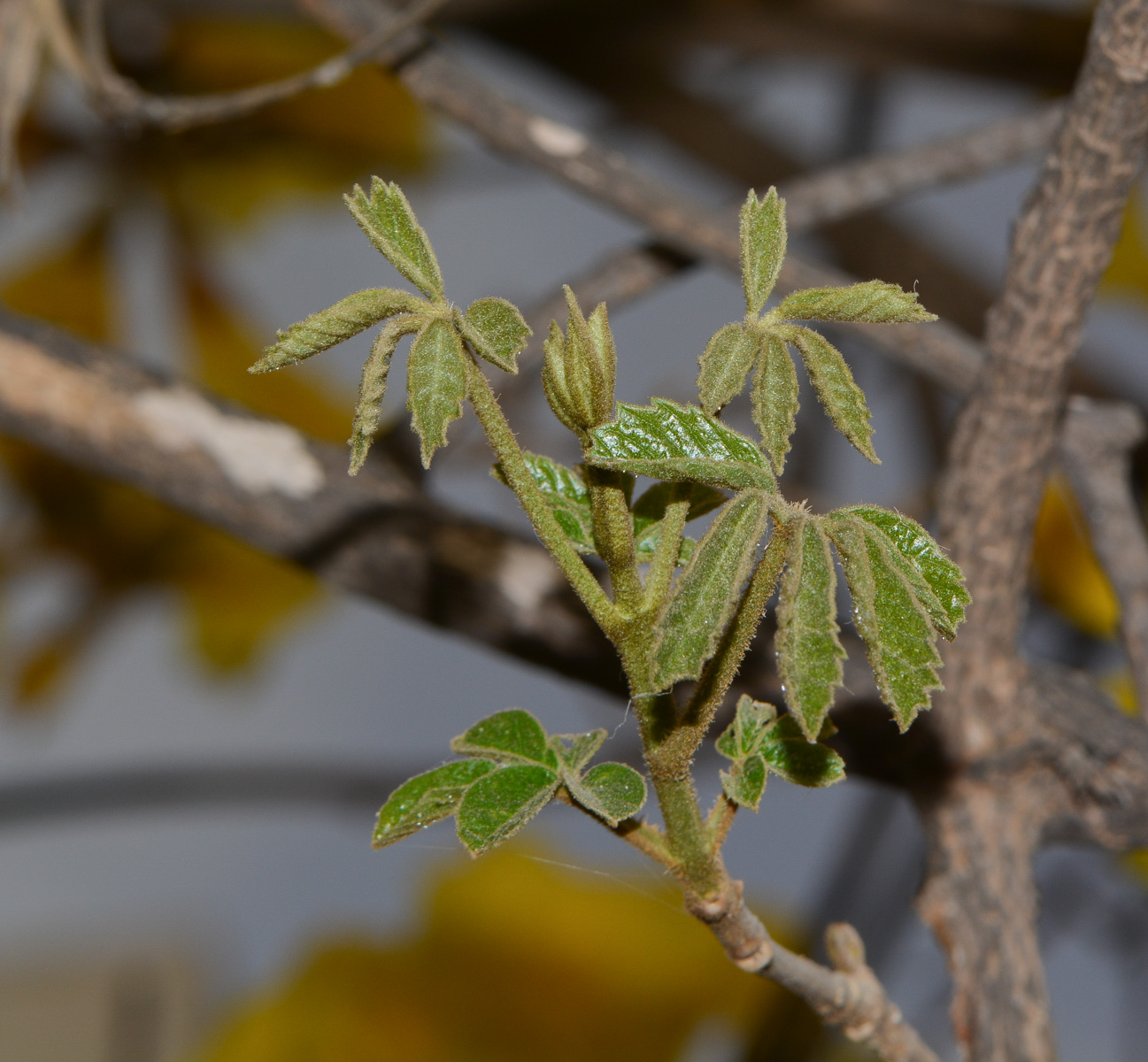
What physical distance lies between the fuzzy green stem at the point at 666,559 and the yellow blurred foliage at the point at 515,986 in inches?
19.5

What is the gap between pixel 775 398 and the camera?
114 millimetres

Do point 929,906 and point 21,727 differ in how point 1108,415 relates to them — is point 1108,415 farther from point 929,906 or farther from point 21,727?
point 21,727

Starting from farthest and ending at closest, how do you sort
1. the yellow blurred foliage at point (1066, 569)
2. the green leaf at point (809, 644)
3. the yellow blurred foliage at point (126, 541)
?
the yellow blurred foliage at point (126, 541)
the yellow blurred foliage at point (1066, 569)
the green leaf at point (809, 644)

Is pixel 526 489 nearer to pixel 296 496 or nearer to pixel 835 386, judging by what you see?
pixel 835 386

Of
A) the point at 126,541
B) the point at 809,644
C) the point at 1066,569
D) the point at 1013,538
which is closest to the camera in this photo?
the point at 809,644

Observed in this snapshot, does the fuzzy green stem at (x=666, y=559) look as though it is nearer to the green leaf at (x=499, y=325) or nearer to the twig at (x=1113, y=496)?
the green leaf at (x=499, y=325)

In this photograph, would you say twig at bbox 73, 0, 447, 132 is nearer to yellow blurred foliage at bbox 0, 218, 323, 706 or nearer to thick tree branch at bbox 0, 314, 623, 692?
thick tree branch at bbox 0, 314, 623, 692

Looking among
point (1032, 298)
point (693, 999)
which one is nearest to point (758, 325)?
point (1032, 298)

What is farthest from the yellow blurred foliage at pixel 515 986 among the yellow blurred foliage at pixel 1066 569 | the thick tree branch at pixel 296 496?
the thick tree branch at pixel 296 496

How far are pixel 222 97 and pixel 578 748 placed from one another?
0.25 metres

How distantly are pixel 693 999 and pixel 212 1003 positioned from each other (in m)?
0.36

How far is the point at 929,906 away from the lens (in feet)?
0.78

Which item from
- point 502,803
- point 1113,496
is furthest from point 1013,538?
point 502,803

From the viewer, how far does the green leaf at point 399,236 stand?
109 mm
